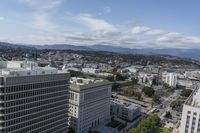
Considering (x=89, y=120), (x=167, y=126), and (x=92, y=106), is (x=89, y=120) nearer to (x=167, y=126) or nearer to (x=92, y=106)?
(x=92, y=106)

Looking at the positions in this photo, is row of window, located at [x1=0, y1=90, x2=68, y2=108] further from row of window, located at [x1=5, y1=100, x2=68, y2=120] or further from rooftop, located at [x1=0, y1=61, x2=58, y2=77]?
rooftop, located at [x1=0, y1=61, x2=58, y2=77]

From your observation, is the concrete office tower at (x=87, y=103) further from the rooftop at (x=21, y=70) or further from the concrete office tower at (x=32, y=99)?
the rooftop at (x=21, y=70)

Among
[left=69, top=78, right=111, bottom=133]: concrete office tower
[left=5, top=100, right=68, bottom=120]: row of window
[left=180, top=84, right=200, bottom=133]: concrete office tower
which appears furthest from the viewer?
[left=69, top=78, right=111, bottom=133]: concrete office tower

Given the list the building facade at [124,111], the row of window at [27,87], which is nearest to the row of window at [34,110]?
the row of window at [27,87]

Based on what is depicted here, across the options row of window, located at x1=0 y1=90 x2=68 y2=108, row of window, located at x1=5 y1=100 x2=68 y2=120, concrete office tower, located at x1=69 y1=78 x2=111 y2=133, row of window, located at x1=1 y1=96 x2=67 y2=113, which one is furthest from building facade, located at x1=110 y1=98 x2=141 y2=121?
row of window, located at x1=1 y1=96 x2=67 y2=113

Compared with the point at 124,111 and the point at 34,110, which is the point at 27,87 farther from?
the point at 124,111

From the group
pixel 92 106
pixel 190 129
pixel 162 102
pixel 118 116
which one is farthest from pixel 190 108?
pixel 162 102

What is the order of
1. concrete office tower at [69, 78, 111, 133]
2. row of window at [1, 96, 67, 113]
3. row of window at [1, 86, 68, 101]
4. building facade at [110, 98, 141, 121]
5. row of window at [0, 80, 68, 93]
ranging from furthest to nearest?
building facade at [110, 98, 141, 121]
concrete office tower at [69, 78, 111, 133]
row of window at [1, 96, 67, 113]
row of window at [1, 86, 68, 101]
row of window at [0, 80, 68, 93]
